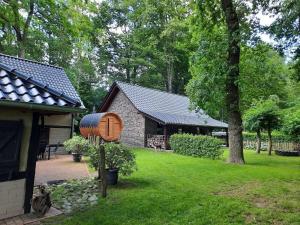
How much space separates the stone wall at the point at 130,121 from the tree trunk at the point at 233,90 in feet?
30.8

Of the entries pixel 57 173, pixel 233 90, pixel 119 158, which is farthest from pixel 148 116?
pixel 119 158

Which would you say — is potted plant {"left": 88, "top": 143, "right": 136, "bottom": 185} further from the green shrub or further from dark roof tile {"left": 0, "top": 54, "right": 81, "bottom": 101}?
dark roof tile {"left": 0, "top": 54, "right": 81, "bottom": 101}

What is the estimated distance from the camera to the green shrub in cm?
1550

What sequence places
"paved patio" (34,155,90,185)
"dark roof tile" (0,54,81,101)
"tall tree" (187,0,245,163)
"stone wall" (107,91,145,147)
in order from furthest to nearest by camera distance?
1. "stone wall" (107,91,145,147)
2. "dark roof tile" (0,54,81,101)
3. "tall tree" (187,0,245,163)
4. "paved patio" (34,155,90,185)

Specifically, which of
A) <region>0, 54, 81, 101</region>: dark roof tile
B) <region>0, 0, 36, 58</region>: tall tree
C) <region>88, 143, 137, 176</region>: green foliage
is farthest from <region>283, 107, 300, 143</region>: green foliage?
<region>0, 0, 36, 58</region>: tall tree

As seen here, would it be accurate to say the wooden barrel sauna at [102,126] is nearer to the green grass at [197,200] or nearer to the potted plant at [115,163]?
the green grass at [197,200]

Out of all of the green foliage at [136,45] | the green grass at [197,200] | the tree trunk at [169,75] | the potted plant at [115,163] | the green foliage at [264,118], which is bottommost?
the green grass at [197,200]

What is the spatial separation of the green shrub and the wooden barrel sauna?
452 centimetres

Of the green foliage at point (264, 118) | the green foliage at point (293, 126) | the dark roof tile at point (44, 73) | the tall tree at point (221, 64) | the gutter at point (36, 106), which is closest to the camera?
the gutter at point (36, 106)

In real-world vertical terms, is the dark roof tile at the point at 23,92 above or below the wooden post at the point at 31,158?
above

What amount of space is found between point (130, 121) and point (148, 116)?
2.82m

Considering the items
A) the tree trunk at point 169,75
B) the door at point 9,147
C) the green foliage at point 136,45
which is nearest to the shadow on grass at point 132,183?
the door at point 9,147

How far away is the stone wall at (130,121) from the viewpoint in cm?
2225

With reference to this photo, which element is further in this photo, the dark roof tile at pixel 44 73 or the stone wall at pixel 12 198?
the dark roof tile at pixel 44 73
